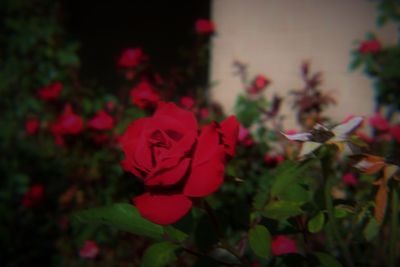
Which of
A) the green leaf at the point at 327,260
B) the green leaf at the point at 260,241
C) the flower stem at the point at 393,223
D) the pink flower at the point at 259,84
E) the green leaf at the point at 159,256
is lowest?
the pink flower at the point at 259,84

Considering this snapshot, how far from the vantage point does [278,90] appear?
3.21 m

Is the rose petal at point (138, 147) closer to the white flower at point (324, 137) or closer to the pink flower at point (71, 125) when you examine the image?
the white flower at point (324, 137)

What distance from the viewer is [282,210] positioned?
0.70 m

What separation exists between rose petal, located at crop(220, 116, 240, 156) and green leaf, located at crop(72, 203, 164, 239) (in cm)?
20

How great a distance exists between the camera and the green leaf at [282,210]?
2.24ft

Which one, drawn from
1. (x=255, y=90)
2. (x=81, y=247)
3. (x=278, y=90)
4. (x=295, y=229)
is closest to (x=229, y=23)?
(x=278, y=90)

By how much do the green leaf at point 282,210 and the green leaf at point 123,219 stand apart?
19 centimetres

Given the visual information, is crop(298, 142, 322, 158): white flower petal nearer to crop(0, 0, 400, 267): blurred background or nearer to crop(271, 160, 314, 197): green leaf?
crop(271, 160, 314, 197): green leaf

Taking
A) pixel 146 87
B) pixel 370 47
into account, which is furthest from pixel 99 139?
pixel 370 47

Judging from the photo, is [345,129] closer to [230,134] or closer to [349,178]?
[230,134]

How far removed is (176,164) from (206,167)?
0.04 m

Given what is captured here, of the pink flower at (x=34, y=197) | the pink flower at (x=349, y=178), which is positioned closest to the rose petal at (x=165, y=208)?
the pink flower at (x=349, y=178)

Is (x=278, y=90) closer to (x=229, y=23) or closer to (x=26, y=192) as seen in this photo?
(x=229, y=23)

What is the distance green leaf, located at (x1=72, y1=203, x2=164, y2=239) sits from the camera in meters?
0.70
